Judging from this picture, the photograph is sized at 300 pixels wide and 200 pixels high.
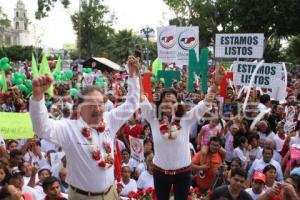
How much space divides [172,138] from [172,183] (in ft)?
1.57

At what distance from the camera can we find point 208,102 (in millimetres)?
5090

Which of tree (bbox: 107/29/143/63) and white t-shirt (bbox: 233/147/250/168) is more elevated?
tree (bbox: 107/29/143/63)

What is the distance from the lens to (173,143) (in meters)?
5.09

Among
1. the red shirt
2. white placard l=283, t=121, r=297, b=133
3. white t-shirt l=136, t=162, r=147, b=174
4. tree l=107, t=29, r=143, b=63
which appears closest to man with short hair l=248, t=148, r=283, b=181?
white placard l=283, t=121, r=297, b=133

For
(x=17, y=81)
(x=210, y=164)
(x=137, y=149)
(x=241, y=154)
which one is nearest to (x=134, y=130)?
(x=137, y=149)

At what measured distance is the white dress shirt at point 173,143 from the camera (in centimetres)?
508

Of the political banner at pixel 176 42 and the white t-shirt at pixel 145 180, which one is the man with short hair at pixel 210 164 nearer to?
the white t-shirt at pixel 145 180

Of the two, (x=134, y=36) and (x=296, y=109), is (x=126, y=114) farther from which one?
(x=134, y=36)

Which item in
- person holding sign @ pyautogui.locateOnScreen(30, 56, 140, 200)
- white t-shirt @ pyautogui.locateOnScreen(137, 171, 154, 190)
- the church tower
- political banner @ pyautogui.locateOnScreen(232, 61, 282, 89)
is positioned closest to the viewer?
person holding sign @ pyautogui.locateOnScreen(30, 56, 140, 200)

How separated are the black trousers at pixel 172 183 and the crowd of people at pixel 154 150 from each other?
0.03 feet

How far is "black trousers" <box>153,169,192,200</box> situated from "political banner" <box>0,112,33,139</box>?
2.67 metres

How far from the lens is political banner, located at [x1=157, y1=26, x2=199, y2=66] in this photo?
1349 cm

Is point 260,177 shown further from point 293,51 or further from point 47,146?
point 293,51

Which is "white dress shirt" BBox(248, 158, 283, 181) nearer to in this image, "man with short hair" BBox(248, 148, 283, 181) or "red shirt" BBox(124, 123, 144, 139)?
"man with short hair" BBox(248, 148, 283, 181)
